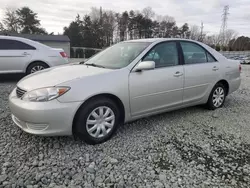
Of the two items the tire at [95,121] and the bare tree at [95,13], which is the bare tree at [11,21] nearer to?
the bare tree at [95,13]

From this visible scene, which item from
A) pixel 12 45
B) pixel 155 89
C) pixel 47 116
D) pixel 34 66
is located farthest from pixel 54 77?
pixel 12 45

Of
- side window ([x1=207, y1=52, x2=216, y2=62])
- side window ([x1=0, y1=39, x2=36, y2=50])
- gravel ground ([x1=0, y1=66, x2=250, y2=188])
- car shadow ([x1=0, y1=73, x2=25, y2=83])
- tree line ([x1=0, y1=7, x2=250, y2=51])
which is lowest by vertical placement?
gravel ground ([x1=0, y1=66, x2=250, y2=188])

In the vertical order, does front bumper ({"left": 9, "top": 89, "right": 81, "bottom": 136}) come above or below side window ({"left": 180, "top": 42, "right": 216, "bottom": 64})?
below

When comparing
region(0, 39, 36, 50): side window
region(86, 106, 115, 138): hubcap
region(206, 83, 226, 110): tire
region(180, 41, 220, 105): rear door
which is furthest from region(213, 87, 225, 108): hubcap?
region(0, 39, 36, 50): side window

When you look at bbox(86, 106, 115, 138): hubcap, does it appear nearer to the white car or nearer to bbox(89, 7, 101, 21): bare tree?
the white car

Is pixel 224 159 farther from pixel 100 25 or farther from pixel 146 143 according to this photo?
pixel 100 25

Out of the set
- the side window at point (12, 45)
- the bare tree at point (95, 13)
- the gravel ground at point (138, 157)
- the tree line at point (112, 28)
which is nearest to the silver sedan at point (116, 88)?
the gravel ground at point (138, 157)

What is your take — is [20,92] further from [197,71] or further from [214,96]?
[214,96]

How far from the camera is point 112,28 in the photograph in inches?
1597

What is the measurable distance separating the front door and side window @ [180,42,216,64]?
0.72 ft

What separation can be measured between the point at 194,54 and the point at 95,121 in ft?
7.46

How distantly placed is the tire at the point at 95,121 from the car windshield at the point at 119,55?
2.07 feet

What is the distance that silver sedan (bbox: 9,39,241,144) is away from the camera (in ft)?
8.18

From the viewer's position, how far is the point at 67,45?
2586 centimetres
